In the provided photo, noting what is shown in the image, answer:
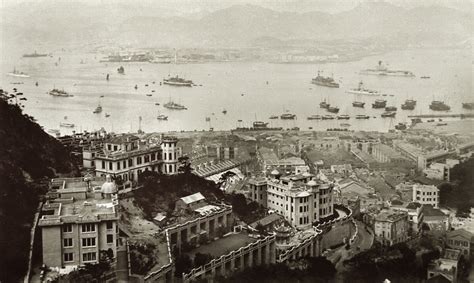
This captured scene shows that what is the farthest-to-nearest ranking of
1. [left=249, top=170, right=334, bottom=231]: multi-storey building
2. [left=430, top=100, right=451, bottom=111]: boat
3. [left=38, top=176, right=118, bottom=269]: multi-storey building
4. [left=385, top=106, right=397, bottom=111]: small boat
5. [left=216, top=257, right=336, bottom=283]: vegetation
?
[left=385, top=106, right=397, bottom=111]: small boat, [left=430, top=100, right=451, bottom=111]: boat, [left=249, top=170, right=334, bottom=231]: multi-storey building, [left=216, top=257, right=336, bottom=283]: vegetation, [left=38, top=176, right=118, bottom=269]: multi-storey building

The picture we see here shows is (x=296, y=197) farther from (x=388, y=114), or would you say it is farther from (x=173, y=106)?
(x=388, y=114)

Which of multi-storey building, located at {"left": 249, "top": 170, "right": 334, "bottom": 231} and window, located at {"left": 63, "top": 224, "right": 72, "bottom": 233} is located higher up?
window, located at {"left": 63, "top": 224, "right": 72, "bottom": 233}

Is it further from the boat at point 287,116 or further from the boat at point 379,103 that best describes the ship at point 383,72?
the boat at point 287,116

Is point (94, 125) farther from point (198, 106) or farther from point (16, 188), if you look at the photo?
point (16, 188)

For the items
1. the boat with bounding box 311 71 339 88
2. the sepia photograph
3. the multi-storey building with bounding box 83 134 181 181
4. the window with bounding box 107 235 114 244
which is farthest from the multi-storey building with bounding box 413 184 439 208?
the boat with bounding box 311 71 339 88

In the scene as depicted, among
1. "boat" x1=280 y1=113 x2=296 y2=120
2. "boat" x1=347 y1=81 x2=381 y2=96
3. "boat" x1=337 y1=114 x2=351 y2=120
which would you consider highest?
"boat" x1=347 y1=81 x2=381 y2=96

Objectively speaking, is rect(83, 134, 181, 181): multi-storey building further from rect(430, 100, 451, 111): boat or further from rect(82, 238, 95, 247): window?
rect(430, 100, 451, 111): boat

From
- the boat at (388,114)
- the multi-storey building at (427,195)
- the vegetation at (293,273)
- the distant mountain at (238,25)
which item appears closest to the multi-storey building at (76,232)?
the vegetation at (293,273)
